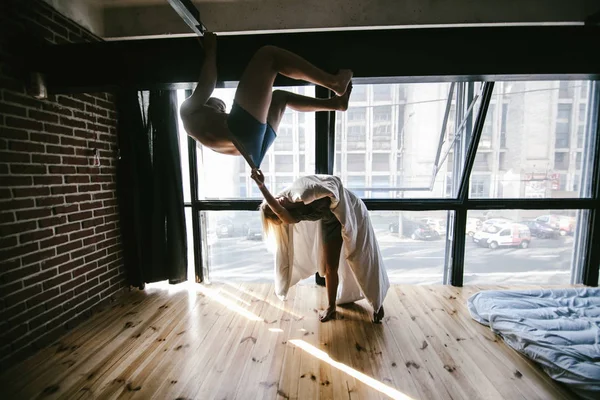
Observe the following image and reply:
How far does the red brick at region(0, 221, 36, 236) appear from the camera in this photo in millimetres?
1625

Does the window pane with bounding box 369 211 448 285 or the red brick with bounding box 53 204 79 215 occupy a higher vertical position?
the red brick with bounding box 53 204 79 215

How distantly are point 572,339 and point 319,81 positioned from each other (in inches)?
87.4

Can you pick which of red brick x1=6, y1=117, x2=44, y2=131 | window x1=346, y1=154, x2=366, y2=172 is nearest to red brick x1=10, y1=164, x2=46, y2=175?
red brick x1=6, y1=117, x2=44, y2=131

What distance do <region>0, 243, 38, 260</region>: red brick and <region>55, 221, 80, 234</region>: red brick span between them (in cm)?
18

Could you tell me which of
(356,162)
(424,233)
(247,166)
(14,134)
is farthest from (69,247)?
(424,233)

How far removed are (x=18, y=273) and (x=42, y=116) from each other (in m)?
1.06

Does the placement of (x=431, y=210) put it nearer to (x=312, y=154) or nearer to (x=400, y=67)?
(x=312, y=154)

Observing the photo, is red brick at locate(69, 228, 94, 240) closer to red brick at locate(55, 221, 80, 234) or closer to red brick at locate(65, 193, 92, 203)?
red brick at locate(55, 221, 80, 234)

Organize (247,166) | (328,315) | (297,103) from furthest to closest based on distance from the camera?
1. (247,166)
2. (328,315)
3. (297,103)

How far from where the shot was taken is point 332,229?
2145 millimetres

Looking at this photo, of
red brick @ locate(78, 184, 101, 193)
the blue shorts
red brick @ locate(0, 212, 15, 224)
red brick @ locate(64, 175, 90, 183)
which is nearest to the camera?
the blue shorts

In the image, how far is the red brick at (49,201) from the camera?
1.84 metres

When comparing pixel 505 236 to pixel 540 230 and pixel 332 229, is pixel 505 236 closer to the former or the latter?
pixel 540 230

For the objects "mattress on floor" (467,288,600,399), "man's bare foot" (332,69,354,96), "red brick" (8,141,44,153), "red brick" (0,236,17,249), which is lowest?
"mattress on floor" (467,288,600,399)
